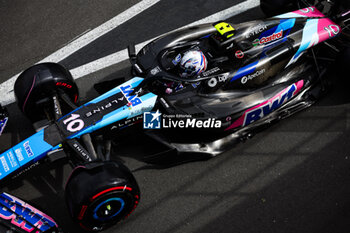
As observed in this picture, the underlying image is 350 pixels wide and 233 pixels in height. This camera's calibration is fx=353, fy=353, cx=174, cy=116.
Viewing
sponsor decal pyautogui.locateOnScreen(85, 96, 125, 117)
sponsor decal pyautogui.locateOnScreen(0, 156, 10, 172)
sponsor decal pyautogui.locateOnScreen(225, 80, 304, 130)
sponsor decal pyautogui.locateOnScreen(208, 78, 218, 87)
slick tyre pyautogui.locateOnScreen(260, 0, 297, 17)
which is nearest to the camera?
sponsor decal pyautogui.locateOnScreen(0, 156, 10, 172)

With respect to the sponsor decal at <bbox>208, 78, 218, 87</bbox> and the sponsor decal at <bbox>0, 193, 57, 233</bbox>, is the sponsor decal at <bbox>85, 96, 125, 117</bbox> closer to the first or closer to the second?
the sponsor decal at <bbox>208, 78, 218, 87</bbox>

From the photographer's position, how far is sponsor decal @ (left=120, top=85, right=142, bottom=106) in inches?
A: 176

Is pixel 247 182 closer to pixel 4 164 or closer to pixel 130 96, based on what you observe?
pixel 130 96

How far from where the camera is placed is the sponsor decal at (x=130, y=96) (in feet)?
14.6

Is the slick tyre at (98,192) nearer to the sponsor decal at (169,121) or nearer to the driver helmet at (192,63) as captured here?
the sponsor decal at (169,121)

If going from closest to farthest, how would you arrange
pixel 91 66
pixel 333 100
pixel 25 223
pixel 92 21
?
pixel 25 223 < pixel 333 100 < pixel 91 66 < pixel 92 21

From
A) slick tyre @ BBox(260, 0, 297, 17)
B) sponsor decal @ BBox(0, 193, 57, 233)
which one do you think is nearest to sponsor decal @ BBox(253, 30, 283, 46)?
slick tyre @ BBox(260, 0, 297, 17)

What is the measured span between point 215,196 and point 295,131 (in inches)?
62.1

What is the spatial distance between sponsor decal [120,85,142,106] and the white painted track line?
1.52m

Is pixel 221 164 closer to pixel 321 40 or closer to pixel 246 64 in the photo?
pixel 246 64

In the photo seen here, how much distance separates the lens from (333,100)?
17.7 feet

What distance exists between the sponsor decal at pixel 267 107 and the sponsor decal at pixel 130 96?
1.26m

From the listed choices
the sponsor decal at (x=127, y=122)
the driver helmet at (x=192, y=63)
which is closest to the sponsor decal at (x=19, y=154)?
the sponsor decal at (x=127, y=122)

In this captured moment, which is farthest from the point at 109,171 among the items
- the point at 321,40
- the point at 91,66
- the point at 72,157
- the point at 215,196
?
the point at 321,40
